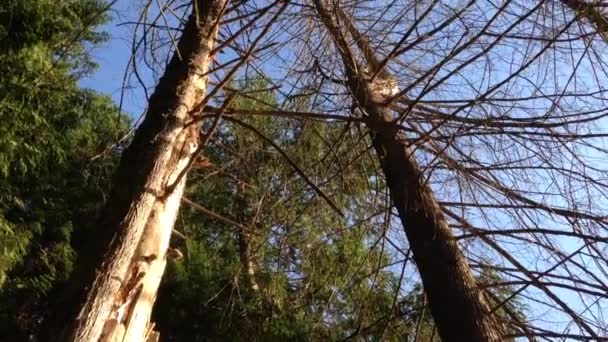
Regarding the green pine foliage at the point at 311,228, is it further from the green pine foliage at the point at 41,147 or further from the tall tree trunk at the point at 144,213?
the green pine foliage at the point at 41,147

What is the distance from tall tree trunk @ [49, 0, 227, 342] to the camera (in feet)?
5.21

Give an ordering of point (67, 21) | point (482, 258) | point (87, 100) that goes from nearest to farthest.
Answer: point (482, 258), point (67, 21), point (87, 100)

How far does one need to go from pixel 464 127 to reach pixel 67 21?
4.23 m

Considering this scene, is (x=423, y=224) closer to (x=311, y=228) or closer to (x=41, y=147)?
(x=311, y=228)

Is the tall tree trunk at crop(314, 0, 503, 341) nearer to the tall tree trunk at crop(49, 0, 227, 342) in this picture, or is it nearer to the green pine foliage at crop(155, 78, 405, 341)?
the green pine foliage at crop(155, 78, 405, 341)

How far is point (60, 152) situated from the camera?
577cm

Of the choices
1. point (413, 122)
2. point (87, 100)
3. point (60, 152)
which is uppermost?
point (87, 100)

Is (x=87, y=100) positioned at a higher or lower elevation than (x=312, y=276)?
higher

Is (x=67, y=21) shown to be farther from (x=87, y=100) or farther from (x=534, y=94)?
(x=534, y=94)

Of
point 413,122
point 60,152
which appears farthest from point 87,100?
point 413,122

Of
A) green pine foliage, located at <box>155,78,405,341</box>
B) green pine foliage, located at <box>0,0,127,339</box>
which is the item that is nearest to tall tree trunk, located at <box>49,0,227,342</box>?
green pine foliage, located at <box>155,78,405,341</box>

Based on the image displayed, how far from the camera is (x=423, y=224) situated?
269 cm

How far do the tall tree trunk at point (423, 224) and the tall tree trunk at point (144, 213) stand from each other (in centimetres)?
70

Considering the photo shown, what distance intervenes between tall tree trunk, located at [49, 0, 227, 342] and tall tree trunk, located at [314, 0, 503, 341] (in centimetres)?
70
